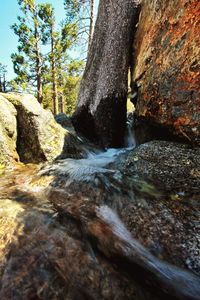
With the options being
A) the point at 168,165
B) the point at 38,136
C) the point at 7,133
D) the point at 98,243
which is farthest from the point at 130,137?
the point at 98,243

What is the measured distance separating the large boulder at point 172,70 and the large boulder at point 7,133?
3.02 m

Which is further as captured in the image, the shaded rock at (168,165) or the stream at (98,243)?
the shaded rock at (168,165)

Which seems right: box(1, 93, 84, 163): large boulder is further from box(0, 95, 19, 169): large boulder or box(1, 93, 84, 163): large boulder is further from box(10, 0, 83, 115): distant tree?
box(10, 0, 83, 115): distant tree

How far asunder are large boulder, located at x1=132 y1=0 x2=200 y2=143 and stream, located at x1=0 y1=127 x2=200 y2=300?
51.6 inches

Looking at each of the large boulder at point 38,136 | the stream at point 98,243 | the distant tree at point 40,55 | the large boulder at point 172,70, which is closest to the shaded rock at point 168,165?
the stream at point 98,243

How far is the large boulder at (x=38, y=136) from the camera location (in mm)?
5676

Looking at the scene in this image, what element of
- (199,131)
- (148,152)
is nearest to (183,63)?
(199,131)

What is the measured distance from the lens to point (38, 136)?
18.7 feet

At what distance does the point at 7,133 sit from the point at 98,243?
3.95 metres

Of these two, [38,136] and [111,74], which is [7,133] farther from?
[111,74]

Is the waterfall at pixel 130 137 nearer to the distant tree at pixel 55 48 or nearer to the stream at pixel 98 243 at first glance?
the stream at pixel 98 243

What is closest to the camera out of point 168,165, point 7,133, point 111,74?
point 168,165

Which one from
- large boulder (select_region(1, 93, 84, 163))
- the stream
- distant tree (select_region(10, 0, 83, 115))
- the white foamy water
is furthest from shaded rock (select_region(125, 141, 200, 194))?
distant tree (select_region(10, 0, 83, 115))

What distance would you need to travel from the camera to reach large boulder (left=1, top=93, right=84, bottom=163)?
18.6 feet
